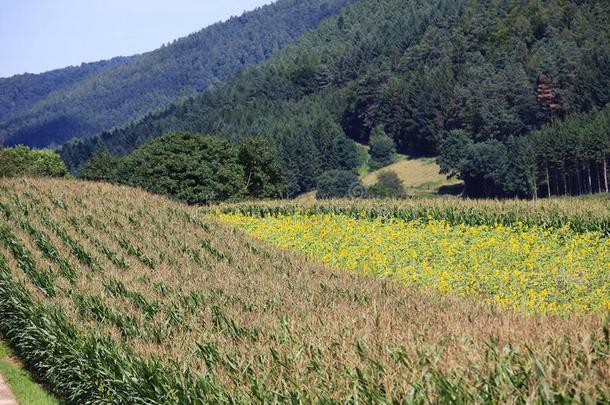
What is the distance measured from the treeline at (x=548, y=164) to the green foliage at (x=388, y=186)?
10490 millimetres

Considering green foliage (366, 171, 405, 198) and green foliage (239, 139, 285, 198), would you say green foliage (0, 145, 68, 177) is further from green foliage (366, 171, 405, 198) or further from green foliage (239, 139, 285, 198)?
green foliage (366, 171, 405, 198)

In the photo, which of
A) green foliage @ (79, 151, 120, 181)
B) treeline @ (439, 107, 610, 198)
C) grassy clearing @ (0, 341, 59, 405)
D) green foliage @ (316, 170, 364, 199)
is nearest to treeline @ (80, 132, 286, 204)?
green foliage @ (79, 151, 120, 181)

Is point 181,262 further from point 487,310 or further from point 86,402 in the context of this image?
point 487,310

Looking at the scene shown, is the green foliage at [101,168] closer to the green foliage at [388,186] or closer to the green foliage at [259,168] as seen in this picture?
the green foliage at [259,168]

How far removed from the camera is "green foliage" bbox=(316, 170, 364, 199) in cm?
11725

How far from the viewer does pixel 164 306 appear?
12.8 m

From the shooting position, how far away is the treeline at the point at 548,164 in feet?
290

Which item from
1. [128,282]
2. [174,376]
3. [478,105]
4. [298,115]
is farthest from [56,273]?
[298,115]

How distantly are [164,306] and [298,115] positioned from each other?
16329 centimetres

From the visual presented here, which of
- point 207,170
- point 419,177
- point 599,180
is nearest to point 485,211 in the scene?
point 207,170

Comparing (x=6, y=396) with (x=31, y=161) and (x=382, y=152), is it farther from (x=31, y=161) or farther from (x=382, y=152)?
(x=382, y=152)

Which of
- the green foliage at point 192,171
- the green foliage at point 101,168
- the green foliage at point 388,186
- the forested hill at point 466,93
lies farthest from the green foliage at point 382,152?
the green foliage at point 192,171

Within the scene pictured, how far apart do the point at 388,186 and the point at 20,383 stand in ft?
343

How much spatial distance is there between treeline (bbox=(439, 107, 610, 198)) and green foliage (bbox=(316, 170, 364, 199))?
19297mm
